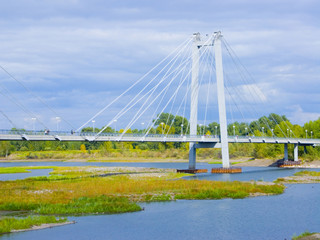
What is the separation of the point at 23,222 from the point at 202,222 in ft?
41.6

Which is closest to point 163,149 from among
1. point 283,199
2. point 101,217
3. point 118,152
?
point 118,152

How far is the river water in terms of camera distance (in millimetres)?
31938

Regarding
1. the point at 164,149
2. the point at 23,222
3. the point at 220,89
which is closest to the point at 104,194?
the point at 23,222

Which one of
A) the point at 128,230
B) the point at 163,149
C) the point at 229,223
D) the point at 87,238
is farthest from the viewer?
the point at 163,149

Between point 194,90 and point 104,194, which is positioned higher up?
point 194,90

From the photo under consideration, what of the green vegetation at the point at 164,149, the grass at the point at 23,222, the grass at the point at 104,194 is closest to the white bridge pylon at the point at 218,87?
the grass at the point at 104,194

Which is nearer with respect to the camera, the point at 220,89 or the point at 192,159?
the point at 220,89

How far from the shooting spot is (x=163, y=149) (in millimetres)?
172875

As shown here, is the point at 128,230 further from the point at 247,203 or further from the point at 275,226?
the point at 247,203

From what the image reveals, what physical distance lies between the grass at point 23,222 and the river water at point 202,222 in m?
0.76

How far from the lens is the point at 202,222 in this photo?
36.2 metres

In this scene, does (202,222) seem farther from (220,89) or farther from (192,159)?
(192,159)

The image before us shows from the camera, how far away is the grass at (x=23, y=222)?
31.5 m

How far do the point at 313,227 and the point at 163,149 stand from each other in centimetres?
13900
